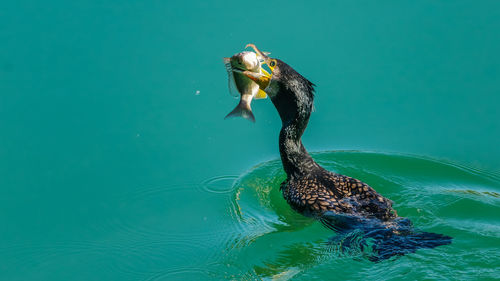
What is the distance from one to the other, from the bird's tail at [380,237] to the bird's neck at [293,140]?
30.1 inches

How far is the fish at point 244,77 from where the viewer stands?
5906 millimetres

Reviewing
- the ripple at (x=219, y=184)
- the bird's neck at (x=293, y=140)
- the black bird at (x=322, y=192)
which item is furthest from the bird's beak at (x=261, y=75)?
the ripple at (x=219, y=184)

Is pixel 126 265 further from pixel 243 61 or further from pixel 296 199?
pixel 243 61

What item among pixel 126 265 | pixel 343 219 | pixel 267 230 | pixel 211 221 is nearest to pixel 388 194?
pixel 343 219

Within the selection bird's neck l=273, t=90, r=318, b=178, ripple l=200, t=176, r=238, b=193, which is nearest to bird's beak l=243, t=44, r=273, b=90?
bird's neck l=273, t=90, r=318, b=178

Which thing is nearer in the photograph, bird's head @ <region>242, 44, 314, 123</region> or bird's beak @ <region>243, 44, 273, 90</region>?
bird's beak @ <region>243, 44, 273, 90</region>

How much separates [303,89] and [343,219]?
1449 mm

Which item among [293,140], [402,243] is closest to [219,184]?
[293,140]

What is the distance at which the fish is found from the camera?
5.91 metres

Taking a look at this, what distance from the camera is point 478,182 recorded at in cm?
689

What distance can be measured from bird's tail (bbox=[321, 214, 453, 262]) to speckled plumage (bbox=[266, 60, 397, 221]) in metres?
0.10

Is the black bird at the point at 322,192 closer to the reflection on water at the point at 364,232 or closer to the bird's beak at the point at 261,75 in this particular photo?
the bird's beak at the point at 261,75

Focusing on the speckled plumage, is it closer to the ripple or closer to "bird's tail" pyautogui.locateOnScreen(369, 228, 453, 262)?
"bird's tail" pyautogui.locateOnScreen(369, 228, 453, 262)

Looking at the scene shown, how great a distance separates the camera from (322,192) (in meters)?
6.15
